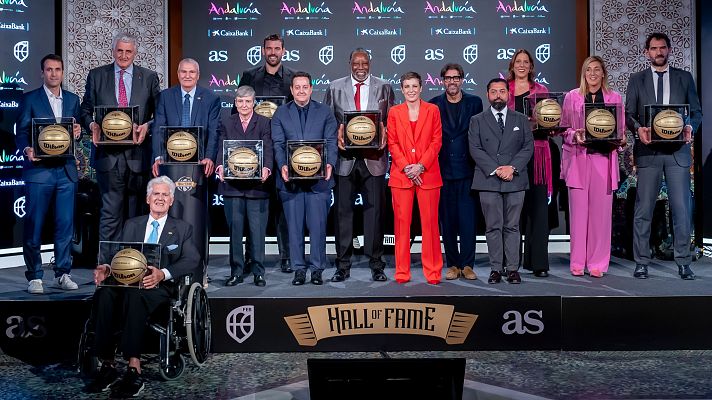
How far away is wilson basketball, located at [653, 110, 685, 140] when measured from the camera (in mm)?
5957

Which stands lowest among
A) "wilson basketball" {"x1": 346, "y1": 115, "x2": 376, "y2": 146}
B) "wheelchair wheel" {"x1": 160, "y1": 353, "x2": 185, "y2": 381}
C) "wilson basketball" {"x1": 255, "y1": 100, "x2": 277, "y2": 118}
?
"wheelchair wheel" {"x1": 160, "y1": 353, "x2": 185, "y2": 381}

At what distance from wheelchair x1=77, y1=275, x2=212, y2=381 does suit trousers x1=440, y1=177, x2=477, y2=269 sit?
Answer: 6.78ft

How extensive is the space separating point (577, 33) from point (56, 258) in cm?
531

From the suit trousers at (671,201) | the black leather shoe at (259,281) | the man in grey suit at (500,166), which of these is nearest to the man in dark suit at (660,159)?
the suit trousers at (671,201)

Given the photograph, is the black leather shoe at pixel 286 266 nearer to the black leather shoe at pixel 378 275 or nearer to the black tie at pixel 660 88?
the black leather shoe at pixel 378 275

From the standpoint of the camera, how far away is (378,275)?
615 cm

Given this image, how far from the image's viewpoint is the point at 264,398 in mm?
4418

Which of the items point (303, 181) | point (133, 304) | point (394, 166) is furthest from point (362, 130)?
point (133, 304)

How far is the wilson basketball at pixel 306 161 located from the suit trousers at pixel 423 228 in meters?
0.65

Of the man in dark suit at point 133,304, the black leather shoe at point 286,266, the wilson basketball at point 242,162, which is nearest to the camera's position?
the man in dark suit at point 133,304

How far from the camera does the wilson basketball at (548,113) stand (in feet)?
19.9

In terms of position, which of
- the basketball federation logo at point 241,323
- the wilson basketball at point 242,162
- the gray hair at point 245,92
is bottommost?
the basketball federation logo at point 241,323

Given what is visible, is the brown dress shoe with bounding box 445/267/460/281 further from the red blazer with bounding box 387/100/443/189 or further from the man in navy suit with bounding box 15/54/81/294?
the man in navy suit with bounding box 15/54/81/294

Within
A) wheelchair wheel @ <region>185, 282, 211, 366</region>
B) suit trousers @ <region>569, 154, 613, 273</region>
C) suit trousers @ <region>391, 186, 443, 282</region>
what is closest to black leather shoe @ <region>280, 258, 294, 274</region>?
suit trousers @ <region>391, 186, 443, 282</region>
